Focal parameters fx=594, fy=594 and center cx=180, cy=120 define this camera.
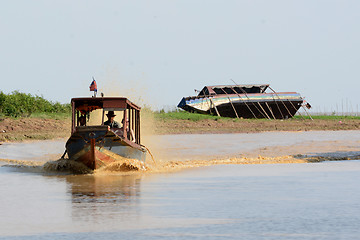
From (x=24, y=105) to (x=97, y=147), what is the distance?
22.2 m

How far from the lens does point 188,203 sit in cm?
995

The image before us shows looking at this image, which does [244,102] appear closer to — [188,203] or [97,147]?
[97,147]

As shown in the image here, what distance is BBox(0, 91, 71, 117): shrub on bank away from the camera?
33844 millimetres

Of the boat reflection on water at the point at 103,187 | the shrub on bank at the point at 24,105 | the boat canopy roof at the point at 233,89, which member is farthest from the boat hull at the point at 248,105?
the boat reflection on water at the point at 103,187

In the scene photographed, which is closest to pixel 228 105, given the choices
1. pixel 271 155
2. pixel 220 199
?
pixel 271 155

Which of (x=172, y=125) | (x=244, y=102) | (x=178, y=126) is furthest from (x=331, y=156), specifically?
(x=244, y=102)

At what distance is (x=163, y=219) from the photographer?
333 inches

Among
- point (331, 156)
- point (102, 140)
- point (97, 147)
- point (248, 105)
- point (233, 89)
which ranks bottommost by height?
point (331, 156)

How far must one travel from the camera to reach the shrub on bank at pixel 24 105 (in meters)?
33.8

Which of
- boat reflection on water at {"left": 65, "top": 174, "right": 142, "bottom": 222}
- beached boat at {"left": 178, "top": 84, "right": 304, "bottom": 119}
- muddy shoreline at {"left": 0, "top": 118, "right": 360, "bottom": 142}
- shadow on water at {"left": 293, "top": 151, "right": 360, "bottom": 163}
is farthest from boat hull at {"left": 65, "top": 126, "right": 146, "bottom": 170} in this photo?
beached boat at {"left": 178, "top": 84, "right": 304, "bottom": 119}

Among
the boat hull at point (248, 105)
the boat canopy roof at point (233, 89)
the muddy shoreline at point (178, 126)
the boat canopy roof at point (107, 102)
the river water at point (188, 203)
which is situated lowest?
the river water at point (188, 203)

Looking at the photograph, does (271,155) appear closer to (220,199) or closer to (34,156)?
(34,156)

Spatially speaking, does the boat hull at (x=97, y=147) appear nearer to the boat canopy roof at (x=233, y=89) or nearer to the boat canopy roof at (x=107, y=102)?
the boat canopy roof at (x=107, y=102)

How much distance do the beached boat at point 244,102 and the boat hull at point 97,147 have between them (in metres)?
27.8
